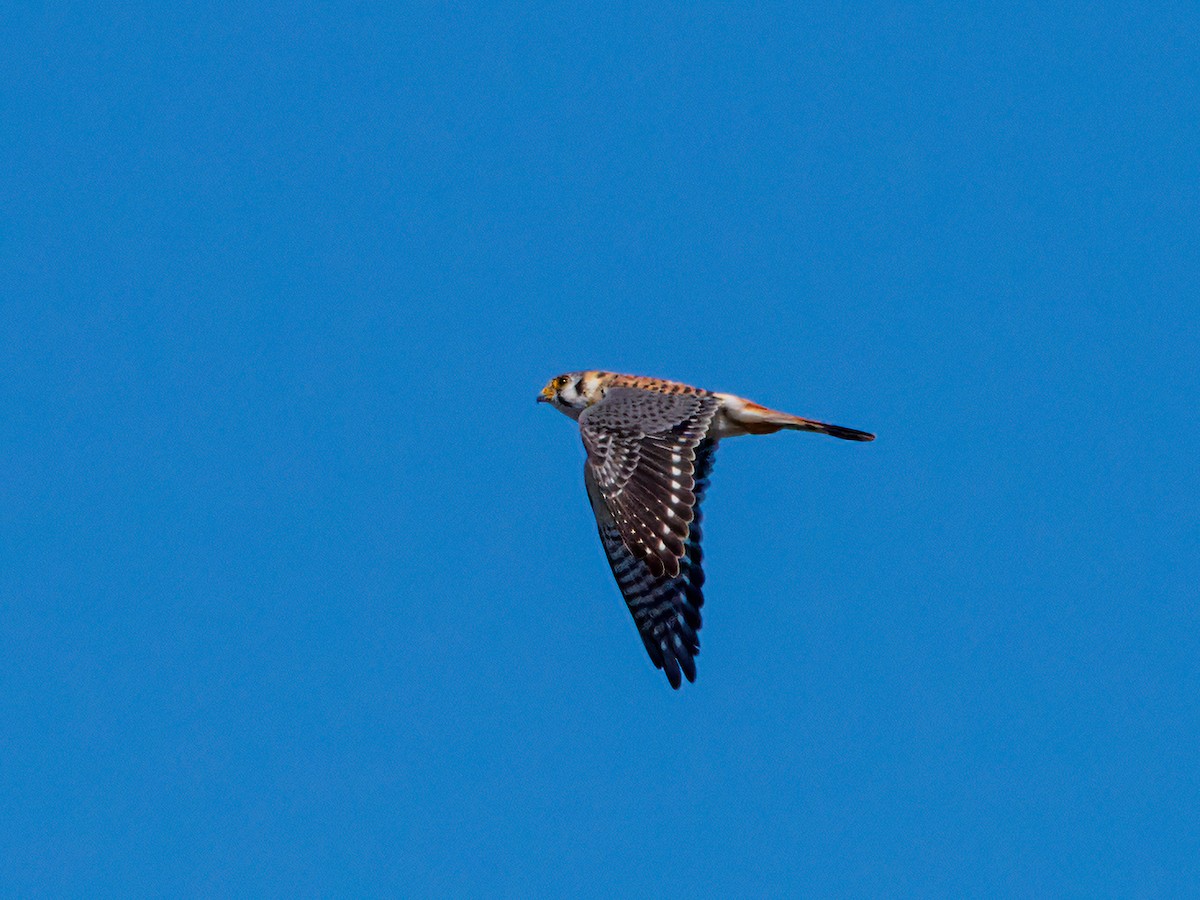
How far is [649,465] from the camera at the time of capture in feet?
33.7

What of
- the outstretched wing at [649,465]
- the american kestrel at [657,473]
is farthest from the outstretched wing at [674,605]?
the outstretched wing at [649,465]

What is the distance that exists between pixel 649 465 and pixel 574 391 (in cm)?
242

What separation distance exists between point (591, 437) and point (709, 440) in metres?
1.43

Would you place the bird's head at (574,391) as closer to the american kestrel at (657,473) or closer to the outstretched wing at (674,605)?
the american kestrel at (657,473)

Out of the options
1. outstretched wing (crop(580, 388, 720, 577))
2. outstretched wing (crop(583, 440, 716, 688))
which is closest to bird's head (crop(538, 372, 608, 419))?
outstretched wing (crop(583, 440, 716, 688))

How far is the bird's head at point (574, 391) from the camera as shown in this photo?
40.8 ft

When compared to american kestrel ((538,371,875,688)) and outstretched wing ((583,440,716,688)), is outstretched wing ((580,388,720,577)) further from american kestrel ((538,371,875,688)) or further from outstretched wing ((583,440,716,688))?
outstretched wing ((583,440,716,688))

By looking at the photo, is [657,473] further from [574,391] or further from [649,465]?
[574,391]

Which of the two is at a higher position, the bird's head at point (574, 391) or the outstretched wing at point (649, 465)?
the bird's head at point (574, 391)

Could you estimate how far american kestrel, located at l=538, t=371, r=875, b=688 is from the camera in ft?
32.8

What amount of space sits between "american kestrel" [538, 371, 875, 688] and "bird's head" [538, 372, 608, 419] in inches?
0.4

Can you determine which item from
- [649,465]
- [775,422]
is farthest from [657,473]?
[775,422]

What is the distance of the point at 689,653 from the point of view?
38.5 feet

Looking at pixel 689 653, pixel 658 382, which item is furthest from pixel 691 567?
pixel 658 382
